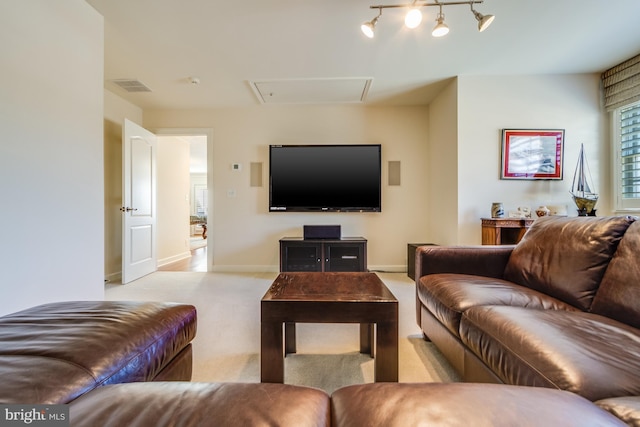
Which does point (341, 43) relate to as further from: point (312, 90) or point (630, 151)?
point (630, 151)

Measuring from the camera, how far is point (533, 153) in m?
3.03

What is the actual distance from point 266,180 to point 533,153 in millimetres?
3418

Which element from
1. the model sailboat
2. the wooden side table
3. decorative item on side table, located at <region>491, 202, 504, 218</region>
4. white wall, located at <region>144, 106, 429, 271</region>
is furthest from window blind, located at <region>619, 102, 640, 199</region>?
white wall, located at <region>144, 106, 429, 271</region>

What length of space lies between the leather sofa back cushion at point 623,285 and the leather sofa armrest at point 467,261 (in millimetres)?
589

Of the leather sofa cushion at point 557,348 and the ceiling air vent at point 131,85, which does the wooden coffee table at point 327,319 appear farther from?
the ceiling air vent at point 131,85

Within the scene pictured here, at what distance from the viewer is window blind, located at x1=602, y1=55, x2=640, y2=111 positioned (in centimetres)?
267

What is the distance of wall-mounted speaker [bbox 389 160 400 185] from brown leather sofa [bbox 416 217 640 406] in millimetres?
2133

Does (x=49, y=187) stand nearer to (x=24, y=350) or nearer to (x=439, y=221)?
(x=24, y=350)

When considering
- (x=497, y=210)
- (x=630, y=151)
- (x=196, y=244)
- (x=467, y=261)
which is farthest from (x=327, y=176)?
(x=196, y=244)

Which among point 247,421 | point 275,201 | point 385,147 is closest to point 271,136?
point 275,201

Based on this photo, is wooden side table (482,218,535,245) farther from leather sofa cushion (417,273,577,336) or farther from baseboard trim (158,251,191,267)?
baseboard trim (158,251,191,267)

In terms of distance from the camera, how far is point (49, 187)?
1.72 metres

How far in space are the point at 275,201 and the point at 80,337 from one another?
9.96ft

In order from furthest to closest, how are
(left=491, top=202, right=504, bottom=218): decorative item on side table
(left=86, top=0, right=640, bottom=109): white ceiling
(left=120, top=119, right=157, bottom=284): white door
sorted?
(left=120, top=119, right=157, bottom=284): white door < (left=491, top=202, right=504, bottom=218): decorative item on side table < (left=86, top=0, right=640, bottom=109): white ceiling
